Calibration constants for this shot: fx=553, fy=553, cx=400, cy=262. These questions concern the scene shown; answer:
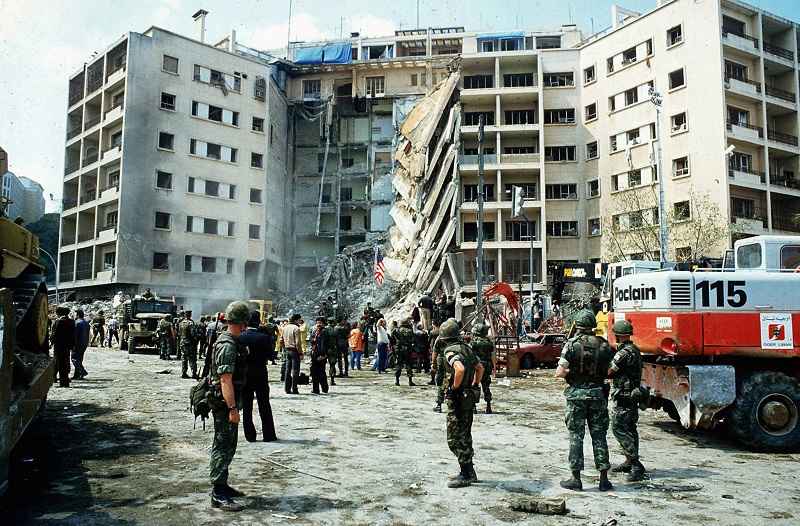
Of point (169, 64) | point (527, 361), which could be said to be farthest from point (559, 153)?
point (169, 64)

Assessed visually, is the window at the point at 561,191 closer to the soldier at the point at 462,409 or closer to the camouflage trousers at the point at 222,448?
the soldier at the point at 462,409

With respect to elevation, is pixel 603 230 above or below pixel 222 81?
below

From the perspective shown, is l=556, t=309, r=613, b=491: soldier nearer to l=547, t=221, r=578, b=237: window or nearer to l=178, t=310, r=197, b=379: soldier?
l=178, t=310, r=197, b=379: soldier

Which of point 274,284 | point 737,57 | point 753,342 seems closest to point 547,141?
point 737,57

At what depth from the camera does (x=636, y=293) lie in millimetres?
9375

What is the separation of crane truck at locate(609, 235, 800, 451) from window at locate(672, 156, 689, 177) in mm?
30123

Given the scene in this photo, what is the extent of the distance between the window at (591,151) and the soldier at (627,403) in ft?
123

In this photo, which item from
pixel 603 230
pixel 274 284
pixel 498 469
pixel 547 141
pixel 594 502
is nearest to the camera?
pixel 594 502

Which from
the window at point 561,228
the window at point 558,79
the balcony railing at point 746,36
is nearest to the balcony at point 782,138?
the balcony railing at point 746,36

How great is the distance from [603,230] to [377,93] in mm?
24197

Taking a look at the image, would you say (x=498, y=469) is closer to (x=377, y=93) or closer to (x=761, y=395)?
(x=761, y=395)

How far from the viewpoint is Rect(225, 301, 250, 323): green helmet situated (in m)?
5.59

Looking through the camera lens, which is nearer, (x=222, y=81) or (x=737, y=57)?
(x=737, y=57)

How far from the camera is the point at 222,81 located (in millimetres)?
44281
